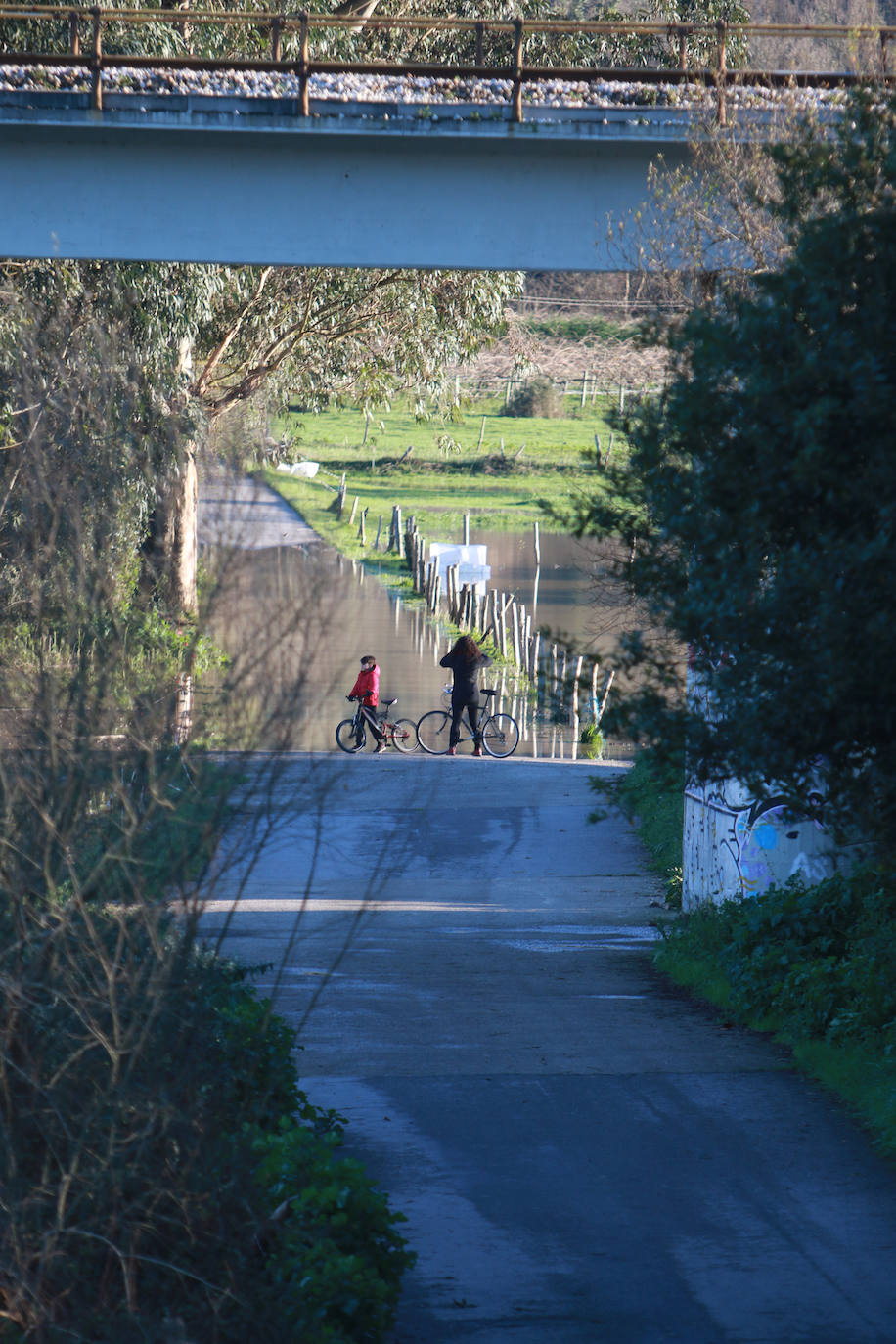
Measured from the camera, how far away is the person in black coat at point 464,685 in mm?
21188

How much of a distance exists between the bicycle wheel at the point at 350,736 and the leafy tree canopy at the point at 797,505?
15.6 metres

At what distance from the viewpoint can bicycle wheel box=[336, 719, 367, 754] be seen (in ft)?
70.6

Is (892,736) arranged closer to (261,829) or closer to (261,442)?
(261,829)

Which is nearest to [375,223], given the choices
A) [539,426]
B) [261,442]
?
[261,442]

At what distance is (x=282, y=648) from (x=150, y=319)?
49.0ft

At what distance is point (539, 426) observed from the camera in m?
69.4

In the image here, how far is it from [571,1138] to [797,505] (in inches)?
121

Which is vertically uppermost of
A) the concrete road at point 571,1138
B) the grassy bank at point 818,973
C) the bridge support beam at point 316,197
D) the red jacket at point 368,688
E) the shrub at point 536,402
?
the shrub at point 536,402

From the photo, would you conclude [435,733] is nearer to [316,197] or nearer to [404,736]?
[404,736]

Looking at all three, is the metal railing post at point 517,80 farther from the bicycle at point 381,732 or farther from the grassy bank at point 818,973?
the bicycle at point 381,732

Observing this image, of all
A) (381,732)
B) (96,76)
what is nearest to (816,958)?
(96,76)

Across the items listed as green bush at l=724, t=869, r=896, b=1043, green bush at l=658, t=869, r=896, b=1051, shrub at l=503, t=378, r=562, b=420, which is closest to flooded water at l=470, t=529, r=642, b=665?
shrub at l=503, t=378, r=562, b=420

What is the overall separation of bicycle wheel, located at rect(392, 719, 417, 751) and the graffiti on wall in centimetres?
949

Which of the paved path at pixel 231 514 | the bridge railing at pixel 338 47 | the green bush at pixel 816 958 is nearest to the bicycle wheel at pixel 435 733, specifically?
the bridge railing at pixel 338 47
